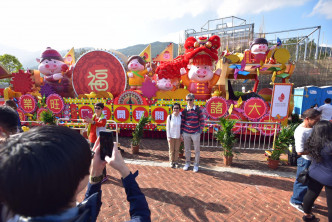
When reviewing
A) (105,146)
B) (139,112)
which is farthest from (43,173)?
(139,112)

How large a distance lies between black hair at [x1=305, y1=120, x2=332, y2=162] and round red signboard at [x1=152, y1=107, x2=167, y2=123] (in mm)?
5349

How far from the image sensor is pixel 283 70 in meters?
7.34

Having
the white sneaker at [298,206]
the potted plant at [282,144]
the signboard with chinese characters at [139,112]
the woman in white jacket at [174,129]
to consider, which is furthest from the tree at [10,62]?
the white sneaker at [298,206]

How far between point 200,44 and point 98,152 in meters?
6.73

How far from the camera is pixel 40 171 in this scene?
0.65 metres

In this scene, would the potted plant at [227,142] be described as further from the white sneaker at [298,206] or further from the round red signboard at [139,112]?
the round red signboard at [139,112]

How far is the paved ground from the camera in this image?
9.71ft

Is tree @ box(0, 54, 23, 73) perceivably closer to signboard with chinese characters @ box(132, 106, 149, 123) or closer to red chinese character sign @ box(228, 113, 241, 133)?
signboard with chinese characters @ box(132, 106, 149, 123)

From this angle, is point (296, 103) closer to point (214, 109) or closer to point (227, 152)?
point (214, 109)

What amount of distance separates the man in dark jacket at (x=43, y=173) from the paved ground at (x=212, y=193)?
2.53 metres

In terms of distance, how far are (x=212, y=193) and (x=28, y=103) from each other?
29.7 feet

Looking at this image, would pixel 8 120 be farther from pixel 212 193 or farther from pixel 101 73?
pixel 101 73

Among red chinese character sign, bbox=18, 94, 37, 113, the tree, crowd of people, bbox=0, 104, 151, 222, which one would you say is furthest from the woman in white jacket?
the tree

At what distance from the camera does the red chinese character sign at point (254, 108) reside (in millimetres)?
6702
